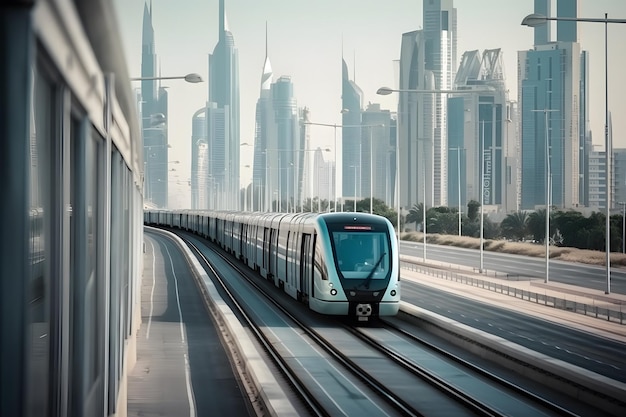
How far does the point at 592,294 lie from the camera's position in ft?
132

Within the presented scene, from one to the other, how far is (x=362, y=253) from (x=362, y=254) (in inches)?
1.0

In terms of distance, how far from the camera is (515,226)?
346 ft

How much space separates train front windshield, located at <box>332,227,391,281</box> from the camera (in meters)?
25.3

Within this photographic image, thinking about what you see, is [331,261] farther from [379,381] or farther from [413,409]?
[413,409]

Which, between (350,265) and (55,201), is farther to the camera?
(350,265)

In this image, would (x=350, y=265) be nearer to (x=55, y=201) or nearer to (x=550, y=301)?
(x=550, y=301)

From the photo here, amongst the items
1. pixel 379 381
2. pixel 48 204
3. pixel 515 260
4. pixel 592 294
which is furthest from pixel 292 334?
pixel 515 260

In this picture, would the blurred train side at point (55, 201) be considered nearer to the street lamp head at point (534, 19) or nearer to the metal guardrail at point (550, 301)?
the street lamp head at point (534, 19)

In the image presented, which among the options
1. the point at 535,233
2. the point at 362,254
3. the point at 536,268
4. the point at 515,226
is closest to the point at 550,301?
the point at 362,254

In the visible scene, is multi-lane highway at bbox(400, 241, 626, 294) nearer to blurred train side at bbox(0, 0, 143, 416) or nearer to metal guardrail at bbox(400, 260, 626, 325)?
metal guardrail at bbox(400, 260, 626, 325)

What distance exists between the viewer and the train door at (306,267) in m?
27.0

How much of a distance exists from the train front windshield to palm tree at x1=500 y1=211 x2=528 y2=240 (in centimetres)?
8028

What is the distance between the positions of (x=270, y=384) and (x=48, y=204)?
11942 millimetres

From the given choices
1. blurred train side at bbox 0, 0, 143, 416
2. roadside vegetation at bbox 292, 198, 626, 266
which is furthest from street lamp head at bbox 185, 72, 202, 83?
roadside vegetation at bbox 292, 198, 626, 266
